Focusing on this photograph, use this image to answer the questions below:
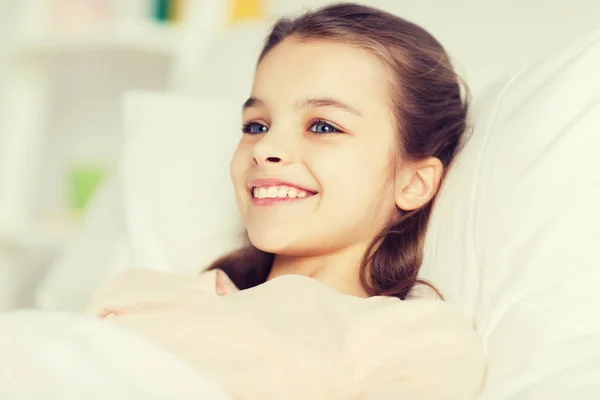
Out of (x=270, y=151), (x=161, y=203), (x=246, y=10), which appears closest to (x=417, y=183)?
(x=270, y=151)

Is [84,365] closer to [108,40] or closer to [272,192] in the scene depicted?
[272,192]

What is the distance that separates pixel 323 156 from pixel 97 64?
1422mm

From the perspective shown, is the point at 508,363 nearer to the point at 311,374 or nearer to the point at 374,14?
the point at 311,374

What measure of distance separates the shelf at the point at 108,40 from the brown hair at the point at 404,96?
0.75 meters

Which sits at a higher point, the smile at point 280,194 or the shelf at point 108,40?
the smile at point 280,194

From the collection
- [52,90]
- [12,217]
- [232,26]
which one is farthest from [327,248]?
[52,90]

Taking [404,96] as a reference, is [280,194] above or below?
below

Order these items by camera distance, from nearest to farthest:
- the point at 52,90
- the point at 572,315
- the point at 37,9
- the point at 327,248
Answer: the point at 572,315 < the point at 327,248 < the point at 37,9 < the point at 52,90

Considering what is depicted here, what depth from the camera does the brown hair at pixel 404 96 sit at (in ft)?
3.52

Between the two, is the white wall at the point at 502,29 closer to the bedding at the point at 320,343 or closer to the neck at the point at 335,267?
the neck at the point at 335,267

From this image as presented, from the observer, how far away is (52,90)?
2268 millimetres

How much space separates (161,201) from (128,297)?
403 millimetres

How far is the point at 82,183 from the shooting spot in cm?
211

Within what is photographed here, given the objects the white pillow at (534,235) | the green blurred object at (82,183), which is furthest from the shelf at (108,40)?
the white pillow at (534,235)
